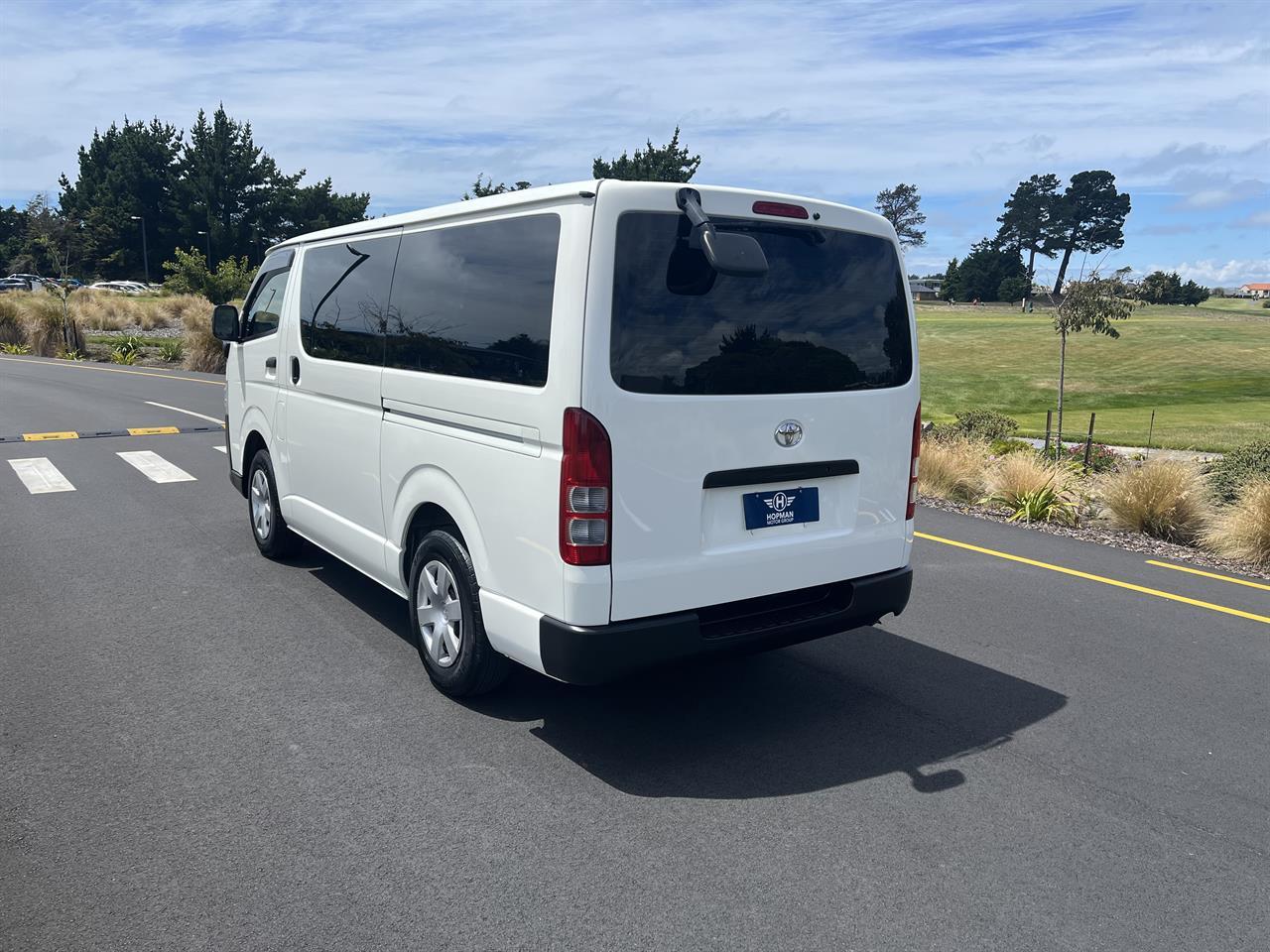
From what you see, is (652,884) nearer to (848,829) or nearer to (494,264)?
(848,829)

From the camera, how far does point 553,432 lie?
3.74 metres

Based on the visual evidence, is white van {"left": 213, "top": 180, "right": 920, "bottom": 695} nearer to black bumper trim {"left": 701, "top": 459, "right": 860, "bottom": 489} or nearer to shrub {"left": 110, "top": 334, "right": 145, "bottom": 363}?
black bumper trim {"left": 701, "top": 459, "right": 860, "bottom": 489}

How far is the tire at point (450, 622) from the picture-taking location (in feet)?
14.4

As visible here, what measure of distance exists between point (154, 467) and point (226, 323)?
487 cm

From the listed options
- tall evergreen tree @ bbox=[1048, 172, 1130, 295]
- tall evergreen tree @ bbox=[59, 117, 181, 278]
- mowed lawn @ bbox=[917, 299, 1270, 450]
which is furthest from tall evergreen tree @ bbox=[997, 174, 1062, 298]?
tall evergreen tree @ bbox=[59, 117, 181, 278]

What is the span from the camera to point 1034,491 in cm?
963

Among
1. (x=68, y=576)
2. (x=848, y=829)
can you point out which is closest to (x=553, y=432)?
(x=848, y=829)

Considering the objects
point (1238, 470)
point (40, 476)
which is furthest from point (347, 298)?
point (1238, 470)

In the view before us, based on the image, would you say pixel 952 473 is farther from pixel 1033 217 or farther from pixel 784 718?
pixel 1033 217

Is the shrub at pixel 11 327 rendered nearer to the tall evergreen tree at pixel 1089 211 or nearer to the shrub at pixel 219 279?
the shrub at pixel 219 279

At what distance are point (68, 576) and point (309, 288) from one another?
2.71 meters

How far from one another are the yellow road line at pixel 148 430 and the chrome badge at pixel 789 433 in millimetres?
12037

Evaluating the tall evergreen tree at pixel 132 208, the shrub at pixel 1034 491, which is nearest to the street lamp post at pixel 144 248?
the tall evergreen tree at pixel 132 208

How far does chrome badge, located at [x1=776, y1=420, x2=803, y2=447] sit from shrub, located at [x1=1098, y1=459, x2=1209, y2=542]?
237 inches
